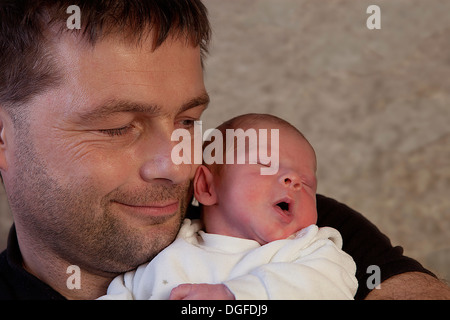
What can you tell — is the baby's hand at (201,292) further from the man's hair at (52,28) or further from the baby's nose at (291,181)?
the man's hair at (52,28)

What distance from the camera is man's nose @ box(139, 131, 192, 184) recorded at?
1.60 m

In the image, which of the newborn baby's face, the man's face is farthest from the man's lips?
the newborn baby's face

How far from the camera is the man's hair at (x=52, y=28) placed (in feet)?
5.28

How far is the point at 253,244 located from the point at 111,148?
0.41m

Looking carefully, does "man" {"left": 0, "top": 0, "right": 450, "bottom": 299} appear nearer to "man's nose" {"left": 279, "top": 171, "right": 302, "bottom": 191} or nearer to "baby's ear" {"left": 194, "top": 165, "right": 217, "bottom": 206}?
"baby's ear" {"left": 194, "top": 165, "right": 217, "bottom": 206}

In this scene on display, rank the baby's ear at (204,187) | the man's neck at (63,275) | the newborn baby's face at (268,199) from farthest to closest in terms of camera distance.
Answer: the man's neck at (63,275)
the baby's ear at (204,187)
the newborn baby's face at (268,199)

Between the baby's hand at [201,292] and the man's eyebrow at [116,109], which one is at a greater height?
the man's eyebrow at [116,109]

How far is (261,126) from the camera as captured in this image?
1.70 m

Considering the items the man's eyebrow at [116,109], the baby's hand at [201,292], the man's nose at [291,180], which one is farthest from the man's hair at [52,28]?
the baby's hand at [201,292]

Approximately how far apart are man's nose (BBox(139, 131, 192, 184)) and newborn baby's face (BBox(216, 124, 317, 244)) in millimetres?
123

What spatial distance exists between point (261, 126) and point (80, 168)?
0.46 meters

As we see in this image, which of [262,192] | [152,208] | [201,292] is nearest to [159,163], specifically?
[152,208]
